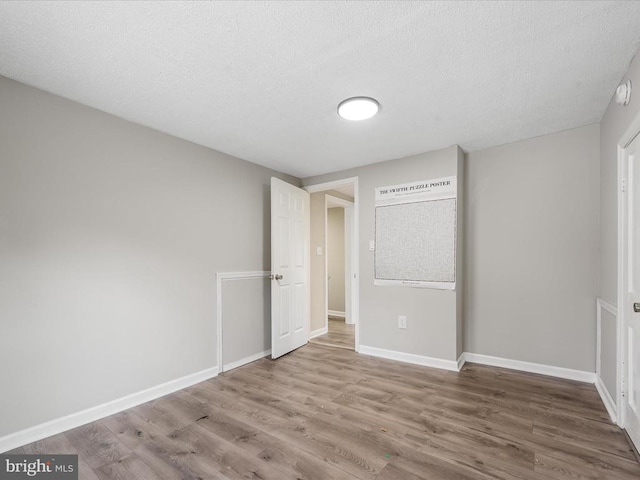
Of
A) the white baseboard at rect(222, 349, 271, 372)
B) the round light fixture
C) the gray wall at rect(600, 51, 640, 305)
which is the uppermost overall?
the round light fixture

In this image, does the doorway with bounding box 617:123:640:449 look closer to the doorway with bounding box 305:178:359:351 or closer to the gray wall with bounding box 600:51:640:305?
the gray wall with bounding box 600:51:640:305

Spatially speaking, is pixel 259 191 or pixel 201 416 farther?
pixel 259 191

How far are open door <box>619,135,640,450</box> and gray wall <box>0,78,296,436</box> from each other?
323 cm

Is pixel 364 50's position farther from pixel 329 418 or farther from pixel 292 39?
pixel 329 418

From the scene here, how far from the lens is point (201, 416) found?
92.2 inches

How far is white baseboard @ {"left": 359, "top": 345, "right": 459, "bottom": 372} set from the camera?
3230 millimetres

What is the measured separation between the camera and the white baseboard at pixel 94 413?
1.95 metres

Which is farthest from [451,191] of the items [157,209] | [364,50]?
[157,209]

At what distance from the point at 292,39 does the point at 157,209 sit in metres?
1.86

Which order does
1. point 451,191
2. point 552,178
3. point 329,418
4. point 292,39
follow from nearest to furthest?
point 292,39 < point 329,418 < point 552,178 < point 451,191

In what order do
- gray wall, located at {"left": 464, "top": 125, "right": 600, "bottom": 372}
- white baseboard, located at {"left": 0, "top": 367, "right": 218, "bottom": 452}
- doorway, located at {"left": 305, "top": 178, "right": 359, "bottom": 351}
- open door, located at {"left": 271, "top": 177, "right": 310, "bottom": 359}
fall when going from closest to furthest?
white baseboard, located at {"left": 0, "top": 367, "right": 218, "bottom": 452}
gray wall, located at {"left": 464, "top": 125, "right": 600, "bottom": 372}
open door, located at {"left": 271, "top": 177, "right": 310, "bottom": 359}
doorway, located at {"left": 305, "top": 178, "right": 359, "bottom": 351}

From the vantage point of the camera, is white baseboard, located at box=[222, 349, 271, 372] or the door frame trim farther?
white baseboard, located at box=[222, 349, 271, 372]

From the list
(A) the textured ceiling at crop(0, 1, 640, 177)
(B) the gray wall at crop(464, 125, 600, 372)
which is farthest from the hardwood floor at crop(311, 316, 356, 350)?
(A) the textured ceiling at crop(0, 1, 640, 177)

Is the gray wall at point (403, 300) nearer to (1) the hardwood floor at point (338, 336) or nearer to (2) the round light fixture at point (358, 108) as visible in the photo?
(1) the hardwood floor at point (338, 336)
